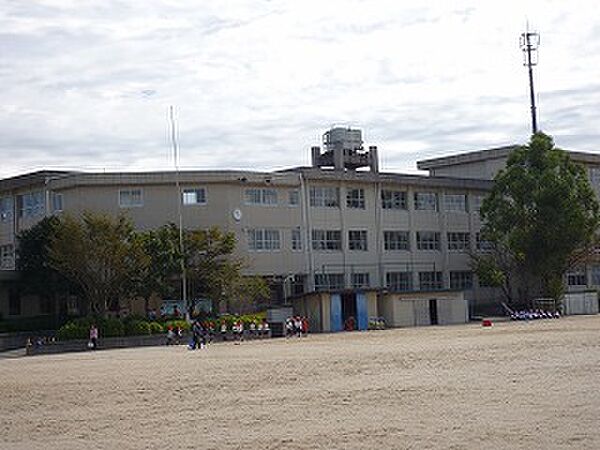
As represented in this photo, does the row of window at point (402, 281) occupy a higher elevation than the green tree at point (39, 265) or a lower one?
lower

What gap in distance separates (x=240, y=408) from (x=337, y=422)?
3223 millimetres

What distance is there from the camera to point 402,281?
244ft

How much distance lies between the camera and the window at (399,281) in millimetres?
73500

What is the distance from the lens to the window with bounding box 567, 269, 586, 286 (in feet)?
275

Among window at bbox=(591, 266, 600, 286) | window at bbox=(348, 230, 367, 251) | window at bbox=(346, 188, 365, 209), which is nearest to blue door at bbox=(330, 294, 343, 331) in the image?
window at bbox=(348, 230, 367, 251)

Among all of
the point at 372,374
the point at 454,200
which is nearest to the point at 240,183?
the point at 454,200

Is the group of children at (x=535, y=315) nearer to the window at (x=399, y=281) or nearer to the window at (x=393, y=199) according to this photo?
the window at (x=399, y=281)

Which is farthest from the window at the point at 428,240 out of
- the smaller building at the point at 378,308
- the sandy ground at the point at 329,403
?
the sandy ground at the point at 329,403

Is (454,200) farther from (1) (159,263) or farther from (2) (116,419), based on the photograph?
(2) (116,419)

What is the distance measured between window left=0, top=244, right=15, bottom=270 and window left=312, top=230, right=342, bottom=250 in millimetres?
20041

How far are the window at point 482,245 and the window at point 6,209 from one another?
3486 centimetres

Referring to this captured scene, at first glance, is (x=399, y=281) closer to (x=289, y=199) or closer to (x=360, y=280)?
(x=360, y=280)

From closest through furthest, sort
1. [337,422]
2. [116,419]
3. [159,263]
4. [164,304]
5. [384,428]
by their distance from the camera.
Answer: [384,428]
[337,422]
[116,419]
[159,263]
[164,304]

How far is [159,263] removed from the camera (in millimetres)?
58156
